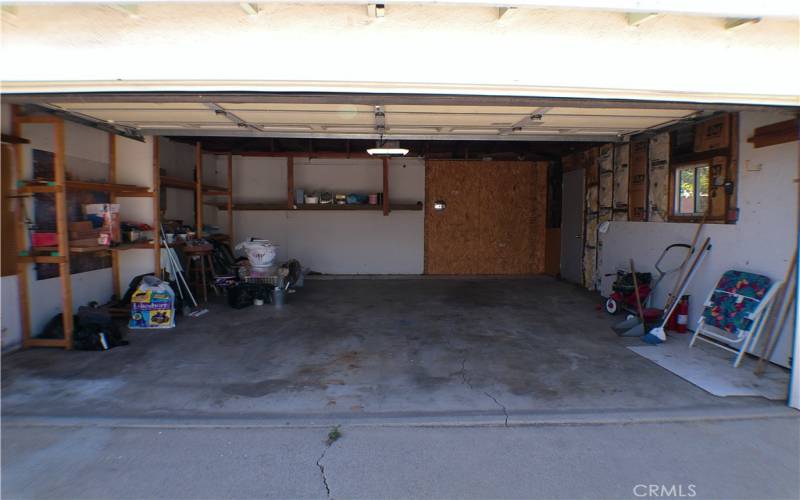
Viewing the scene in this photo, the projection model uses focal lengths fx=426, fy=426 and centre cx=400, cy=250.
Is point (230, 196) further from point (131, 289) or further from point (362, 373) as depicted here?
point (362, 373)

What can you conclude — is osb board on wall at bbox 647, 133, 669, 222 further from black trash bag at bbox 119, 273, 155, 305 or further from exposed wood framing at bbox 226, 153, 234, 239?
exposed wood framing at bbox 226, 153, 234, 239

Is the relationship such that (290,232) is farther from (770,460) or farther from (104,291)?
(770,460)

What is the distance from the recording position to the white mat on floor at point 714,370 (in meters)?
3.86

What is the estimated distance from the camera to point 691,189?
19.6ft

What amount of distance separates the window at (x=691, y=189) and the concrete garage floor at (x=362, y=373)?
1935 millimetres

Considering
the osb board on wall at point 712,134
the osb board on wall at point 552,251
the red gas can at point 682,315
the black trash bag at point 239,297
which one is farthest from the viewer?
the osb board on wall at point 552,251

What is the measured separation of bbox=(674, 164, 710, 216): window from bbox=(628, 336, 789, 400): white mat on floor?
6.21 feet

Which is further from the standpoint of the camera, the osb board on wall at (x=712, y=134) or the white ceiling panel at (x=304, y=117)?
the osb board on wall at (x=712, y=134)

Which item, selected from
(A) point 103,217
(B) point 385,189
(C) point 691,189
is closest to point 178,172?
(A) point 103,217

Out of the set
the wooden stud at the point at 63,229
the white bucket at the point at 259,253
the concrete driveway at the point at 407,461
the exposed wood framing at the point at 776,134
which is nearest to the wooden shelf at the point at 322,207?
the white bucket at the point at 259,253

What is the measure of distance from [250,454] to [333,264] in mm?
7926

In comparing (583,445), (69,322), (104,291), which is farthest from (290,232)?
(583,445)

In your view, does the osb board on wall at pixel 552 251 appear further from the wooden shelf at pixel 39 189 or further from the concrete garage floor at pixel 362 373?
Answer: the wooden shelf at pixel 39 189

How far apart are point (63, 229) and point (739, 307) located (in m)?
7.51
